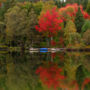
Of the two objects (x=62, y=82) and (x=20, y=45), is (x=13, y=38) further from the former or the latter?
(x=62, y=82)

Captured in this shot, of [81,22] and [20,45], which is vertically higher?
[81,22]

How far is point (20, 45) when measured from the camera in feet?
164

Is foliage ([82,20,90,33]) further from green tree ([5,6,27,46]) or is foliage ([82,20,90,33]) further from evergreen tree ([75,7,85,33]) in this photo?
green tree ([5,6,27,46])

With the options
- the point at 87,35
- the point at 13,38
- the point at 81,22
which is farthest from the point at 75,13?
the point at 13,38

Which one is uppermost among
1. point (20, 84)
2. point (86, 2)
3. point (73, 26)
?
point (86, 2)

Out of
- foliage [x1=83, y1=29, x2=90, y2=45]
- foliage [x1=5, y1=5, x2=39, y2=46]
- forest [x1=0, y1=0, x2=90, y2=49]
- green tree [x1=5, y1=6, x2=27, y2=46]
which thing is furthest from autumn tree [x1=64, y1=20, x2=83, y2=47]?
green tree [x1=5, y1=6, x2=27, y2=46]

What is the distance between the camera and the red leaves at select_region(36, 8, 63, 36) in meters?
48.2

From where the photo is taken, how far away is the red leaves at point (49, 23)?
48.2m

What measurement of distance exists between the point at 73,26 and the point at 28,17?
28.9ft

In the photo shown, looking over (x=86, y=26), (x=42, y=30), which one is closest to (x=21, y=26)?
(x=42, y=30)

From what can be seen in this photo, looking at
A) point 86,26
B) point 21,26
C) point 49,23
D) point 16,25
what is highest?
point 49,23

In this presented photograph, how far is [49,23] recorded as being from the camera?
48.4 metres

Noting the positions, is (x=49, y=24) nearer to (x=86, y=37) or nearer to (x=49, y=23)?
(x=49, y=23)

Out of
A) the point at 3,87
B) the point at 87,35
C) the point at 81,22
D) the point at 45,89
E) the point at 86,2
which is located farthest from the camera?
the point at 86,2
